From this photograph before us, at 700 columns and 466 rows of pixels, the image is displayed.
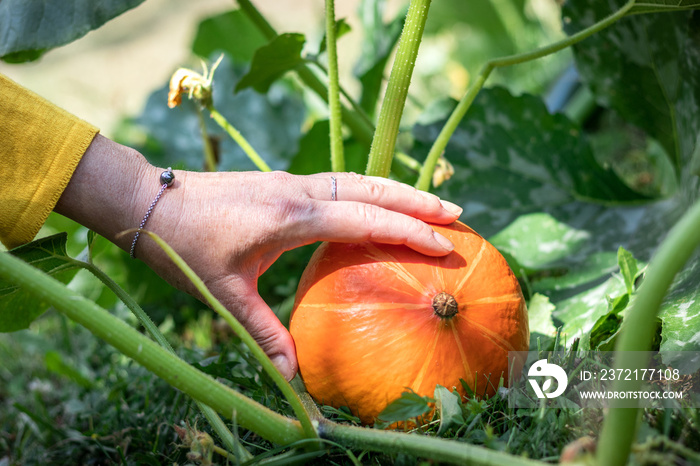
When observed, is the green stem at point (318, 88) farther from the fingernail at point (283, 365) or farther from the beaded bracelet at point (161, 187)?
the fingernail at point (283, 365)

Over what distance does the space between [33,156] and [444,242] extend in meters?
0.78

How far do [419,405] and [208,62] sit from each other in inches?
80.5

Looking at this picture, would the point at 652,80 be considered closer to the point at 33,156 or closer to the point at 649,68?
the point at 649,68

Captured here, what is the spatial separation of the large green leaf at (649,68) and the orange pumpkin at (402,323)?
807 millimetres

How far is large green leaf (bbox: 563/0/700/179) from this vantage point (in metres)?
1.49

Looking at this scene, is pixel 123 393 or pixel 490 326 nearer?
pixel 490 326

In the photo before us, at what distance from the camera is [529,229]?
5.40ft

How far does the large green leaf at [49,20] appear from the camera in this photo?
1.30 metres

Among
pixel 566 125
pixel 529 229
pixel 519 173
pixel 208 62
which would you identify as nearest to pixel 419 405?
pixel 529 229

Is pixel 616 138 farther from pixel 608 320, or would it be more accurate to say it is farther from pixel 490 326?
pixel 490 326

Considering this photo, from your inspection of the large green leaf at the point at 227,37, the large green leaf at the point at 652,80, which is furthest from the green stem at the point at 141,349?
the large green leaf at the point at 227,37

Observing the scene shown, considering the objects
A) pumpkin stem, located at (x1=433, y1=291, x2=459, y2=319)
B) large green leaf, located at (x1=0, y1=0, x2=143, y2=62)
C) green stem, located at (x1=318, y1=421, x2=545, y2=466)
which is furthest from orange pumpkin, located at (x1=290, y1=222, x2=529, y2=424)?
large green leaf, located at (x1=0, y1=0, x2=143, y2=62)

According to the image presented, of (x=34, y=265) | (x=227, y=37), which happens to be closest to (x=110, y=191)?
(x=34, y=265)

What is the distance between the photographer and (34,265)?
1145mm
